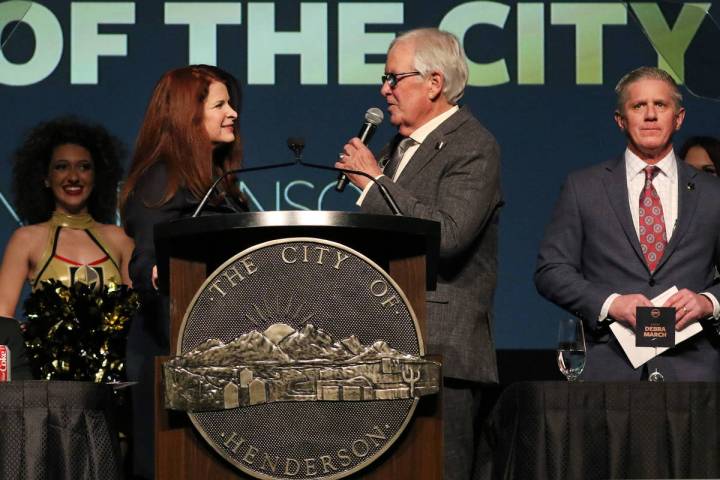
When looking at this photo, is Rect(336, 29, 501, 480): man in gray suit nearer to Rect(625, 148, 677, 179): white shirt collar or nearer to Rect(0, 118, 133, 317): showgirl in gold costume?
Rect(625, 148, 677, 179): white shirt collar

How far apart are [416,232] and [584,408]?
101 centimetres

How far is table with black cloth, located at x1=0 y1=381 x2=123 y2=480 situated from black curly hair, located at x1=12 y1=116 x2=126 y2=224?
9.22ft

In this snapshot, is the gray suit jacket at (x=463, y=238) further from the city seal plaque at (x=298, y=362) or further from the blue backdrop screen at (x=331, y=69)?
the blue backdrop screen at (x=331, y=69)

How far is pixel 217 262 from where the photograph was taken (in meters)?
2.51

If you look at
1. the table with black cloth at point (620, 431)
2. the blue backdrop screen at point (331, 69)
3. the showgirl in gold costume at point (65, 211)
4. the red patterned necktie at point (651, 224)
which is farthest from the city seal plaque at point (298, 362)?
the blue backdrop screen at point (331, 69)

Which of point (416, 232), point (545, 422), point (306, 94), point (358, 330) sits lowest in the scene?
point (545, 422)

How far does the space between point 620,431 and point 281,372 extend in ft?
3.81

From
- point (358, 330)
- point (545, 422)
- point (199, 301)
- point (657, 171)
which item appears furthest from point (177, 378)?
point (657, 171)

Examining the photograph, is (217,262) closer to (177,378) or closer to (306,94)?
(177,378)

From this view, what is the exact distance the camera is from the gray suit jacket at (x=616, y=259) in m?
3.93

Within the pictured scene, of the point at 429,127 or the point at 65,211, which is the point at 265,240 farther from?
the point at 65,211

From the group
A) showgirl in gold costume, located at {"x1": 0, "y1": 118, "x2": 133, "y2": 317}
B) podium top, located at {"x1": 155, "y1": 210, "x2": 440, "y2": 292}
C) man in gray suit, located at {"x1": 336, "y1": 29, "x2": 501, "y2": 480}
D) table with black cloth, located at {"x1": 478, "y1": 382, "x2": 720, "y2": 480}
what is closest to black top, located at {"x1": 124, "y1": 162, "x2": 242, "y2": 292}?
man in gray suit, located at {"x1": 336, "y1": 29, "x2": 501, "y2": 480}

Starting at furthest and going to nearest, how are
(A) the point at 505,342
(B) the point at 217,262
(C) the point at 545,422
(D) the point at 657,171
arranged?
(A) the point at 505,342 < (D) the point at 657,171 < (C) the point at 545,422 < (B) the point at 217,262

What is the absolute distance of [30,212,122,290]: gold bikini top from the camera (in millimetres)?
5305
